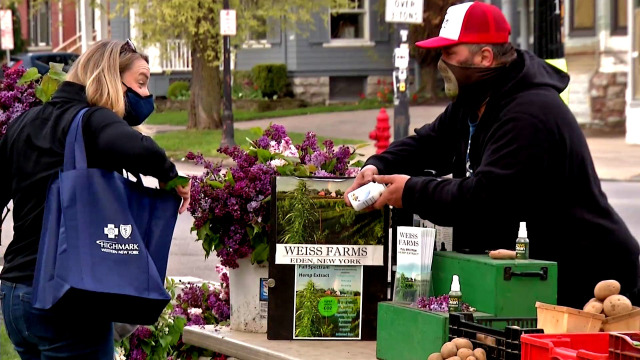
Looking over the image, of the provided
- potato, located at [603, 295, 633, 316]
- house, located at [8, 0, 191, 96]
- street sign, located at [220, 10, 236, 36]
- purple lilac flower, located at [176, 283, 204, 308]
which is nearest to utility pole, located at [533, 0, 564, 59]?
street sign, located at [220, 10, 236, 36]

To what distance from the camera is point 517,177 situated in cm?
430

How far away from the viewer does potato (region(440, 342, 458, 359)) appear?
4.02 meters

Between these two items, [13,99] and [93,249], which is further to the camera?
[13,99]

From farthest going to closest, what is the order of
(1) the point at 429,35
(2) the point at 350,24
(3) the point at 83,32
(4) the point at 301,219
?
(3) the point at 83,32 → (2) the point at 350,24 → (1) the point at 429,35 → (4) the point at 301,219

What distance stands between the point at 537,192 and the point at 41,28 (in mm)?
52071

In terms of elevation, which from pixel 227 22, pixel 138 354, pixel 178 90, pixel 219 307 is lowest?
pixel 178 90

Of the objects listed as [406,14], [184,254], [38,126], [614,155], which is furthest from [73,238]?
[614,155]

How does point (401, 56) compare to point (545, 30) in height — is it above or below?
below

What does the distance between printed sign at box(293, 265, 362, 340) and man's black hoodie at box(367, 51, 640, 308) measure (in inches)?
25.6

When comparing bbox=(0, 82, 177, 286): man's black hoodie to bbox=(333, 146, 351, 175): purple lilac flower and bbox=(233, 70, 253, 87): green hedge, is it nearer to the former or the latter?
bbox=(333, 146, 351, 175): purple lilac flower

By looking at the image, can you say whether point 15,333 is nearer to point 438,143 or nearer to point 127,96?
point 127,96

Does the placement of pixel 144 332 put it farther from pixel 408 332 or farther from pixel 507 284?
pixel 507 284

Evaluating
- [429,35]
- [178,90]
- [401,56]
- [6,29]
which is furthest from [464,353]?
[178,90]

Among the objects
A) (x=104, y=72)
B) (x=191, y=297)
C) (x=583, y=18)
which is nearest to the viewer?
(x=104, y=72)
